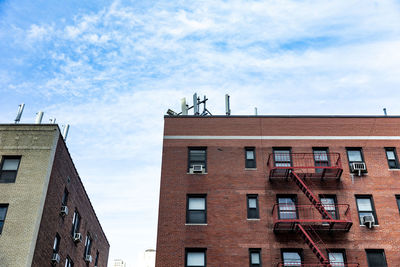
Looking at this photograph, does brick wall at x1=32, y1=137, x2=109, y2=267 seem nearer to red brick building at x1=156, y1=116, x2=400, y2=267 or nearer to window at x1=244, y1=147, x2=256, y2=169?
red brick building at x1=156, y1=116, x2=400, y2=267

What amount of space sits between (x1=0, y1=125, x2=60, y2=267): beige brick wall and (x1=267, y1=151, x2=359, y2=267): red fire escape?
537 inches

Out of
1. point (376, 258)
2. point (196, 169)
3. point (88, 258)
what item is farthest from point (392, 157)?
point (88, 258)

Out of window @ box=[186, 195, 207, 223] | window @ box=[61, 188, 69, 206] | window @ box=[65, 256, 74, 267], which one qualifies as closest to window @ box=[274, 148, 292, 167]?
window @ box=[186, 195, 207, 223]

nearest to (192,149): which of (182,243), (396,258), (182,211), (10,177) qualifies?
(182,211)

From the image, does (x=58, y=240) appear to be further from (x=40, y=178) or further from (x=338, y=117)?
(x=338, y=117)

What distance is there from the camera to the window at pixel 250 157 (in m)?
29.7

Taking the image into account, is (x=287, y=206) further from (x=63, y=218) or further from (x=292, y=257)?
(x=63, y=218)

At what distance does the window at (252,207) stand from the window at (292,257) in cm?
262

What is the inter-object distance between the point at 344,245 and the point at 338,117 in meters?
8.96

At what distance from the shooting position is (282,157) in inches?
1183

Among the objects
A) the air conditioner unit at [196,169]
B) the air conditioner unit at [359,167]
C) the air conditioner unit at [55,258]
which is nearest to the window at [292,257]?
the air conditioner unit at [359,167]

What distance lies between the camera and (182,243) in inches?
1050

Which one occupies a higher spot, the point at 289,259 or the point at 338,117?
the point at 338,117

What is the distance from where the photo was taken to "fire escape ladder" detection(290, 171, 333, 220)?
2691 cm
